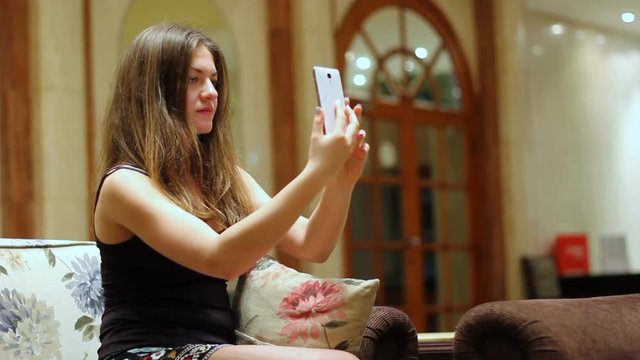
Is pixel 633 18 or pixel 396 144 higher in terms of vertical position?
pixel 633 18

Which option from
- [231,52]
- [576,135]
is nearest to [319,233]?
[231,52]

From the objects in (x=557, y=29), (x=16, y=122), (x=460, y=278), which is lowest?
(x=460, y=278)

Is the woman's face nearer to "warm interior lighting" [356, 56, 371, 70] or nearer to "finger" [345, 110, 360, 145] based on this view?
"finger" [345, 110, 360, 145]

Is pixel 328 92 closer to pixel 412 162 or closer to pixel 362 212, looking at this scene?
pixel 362 212

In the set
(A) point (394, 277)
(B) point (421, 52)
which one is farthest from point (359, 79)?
(A) point (394, 277)

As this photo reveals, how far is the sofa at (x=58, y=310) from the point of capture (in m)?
1.89


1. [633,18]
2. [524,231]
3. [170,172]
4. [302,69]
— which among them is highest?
[633,18]

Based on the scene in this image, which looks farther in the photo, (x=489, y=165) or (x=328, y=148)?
(x=489, y=165)

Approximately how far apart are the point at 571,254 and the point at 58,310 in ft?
19.6

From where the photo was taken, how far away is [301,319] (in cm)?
169

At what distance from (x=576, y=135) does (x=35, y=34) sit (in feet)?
16.3

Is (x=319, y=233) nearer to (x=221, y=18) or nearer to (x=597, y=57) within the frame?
(x=221, y=18)

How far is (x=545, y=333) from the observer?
1.48 meters

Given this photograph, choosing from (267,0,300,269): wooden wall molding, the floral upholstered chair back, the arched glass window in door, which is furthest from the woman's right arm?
the arched glass window in door
